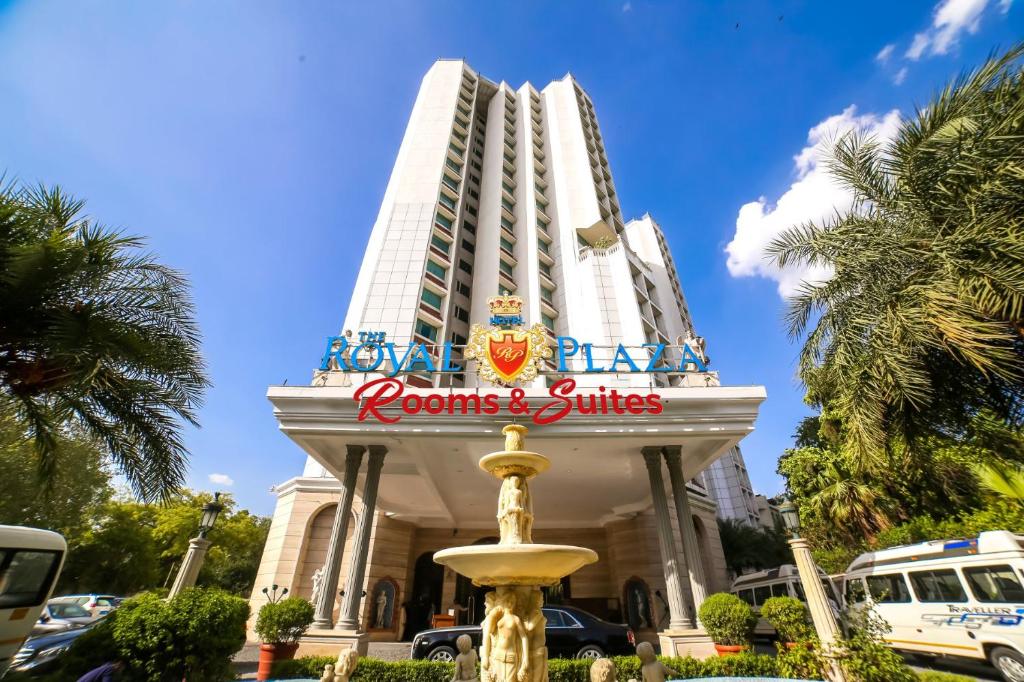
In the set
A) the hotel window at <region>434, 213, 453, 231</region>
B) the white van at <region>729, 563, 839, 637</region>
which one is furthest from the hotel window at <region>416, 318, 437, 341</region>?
the white van at <region>729, 563, 839, 637</region>

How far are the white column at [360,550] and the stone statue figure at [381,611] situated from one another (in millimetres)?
6248

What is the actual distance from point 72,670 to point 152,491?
3572 millimetres

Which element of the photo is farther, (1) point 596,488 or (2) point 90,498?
(2) point 90,498

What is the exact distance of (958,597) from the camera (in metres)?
8.87

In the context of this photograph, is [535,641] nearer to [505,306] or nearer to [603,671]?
[603,671]

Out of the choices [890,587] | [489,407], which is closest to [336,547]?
[489,407]

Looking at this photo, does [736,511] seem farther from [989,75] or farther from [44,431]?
[44,431]

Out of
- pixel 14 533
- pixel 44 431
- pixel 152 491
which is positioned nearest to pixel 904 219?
pixel 152 491

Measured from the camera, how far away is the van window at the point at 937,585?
8.95 metres

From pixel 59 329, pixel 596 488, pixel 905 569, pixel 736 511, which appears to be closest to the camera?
pixel 59 329

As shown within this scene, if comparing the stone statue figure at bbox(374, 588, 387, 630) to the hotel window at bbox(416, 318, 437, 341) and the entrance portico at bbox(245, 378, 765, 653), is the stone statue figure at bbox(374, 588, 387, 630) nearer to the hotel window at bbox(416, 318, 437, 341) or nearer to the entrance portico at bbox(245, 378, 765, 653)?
the entrance portico at bbox(245, 378, 765, 653)

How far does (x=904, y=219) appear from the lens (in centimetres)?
855

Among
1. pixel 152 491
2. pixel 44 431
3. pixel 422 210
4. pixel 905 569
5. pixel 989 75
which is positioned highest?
pixel 422 210

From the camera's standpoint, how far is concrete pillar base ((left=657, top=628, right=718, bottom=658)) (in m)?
9.07
